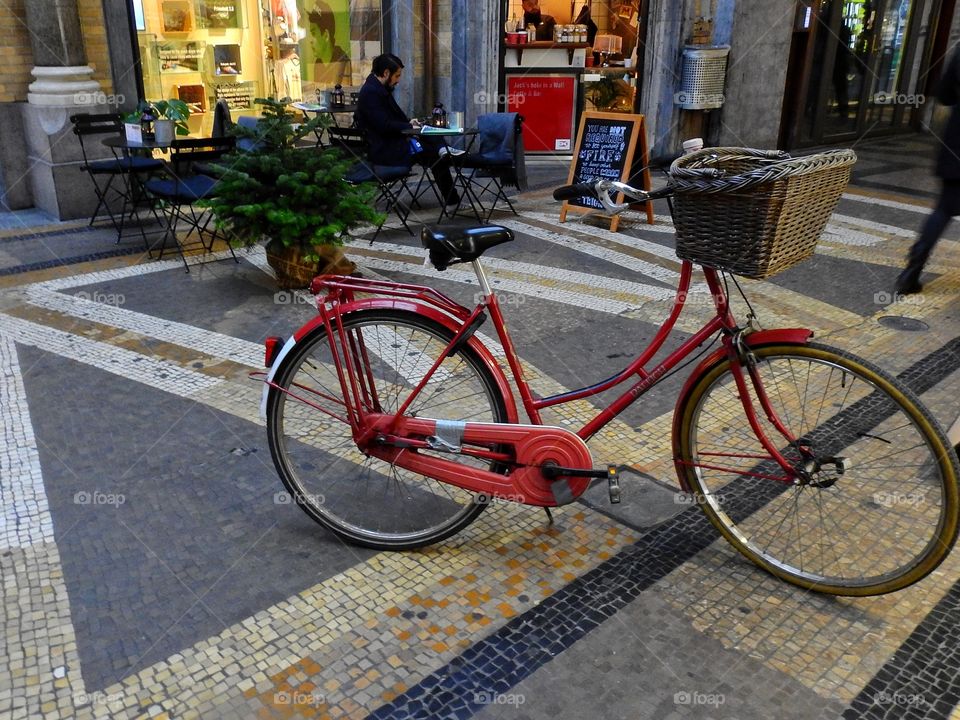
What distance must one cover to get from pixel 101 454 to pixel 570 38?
992 centimetres

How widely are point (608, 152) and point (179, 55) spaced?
17.0 ft

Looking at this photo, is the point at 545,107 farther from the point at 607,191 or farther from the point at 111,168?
the point at 607,191

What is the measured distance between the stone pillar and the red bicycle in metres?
5.85

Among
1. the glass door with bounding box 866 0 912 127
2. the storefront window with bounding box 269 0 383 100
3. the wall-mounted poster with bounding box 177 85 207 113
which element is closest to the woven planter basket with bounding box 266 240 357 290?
the wall-mounted poster with bounding box 177 85 207 113

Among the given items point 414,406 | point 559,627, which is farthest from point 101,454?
point 559,627

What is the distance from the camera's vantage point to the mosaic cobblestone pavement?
2588 mm

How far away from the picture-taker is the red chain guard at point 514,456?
3.05 m

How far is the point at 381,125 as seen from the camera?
320 inches

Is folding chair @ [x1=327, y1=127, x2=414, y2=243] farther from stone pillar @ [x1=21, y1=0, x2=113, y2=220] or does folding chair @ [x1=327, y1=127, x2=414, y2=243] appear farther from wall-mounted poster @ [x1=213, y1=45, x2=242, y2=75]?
wall-mounted poster @ [x1=213, y1=45, x2=242, y2=75]

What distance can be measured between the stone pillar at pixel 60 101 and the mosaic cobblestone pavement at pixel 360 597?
3.76 m

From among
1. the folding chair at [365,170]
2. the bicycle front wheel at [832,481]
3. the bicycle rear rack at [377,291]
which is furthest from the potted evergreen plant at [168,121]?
the bicycle front wheel at [832,481]

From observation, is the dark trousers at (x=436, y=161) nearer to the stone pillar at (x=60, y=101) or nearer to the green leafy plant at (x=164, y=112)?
the green leafy plant at (x=164, y=112)

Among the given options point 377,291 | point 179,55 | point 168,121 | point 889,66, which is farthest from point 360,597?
point 889,66

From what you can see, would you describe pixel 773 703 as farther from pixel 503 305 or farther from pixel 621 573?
pixel 503 305
